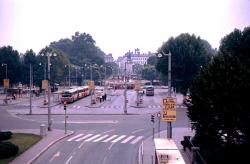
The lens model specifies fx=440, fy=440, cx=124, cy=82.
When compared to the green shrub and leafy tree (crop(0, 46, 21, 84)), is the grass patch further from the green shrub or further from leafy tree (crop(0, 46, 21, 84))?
leafy tree (crop(0, 46, 21, 84))

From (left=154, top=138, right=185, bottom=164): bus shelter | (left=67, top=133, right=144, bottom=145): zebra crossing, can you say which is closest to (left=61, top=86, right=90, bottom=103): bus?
(left=67, top=133, right=144, bottom=145): zebra crossing

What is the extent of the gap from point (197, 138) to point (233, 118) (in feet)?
20.6

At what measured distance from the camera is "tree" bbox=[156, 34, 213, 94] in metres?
88.4

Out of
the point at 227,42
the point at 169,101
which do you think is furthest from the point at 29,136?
the point at 227,42

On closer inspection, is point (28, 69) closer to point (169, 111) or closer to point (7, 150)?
point (7, 150)

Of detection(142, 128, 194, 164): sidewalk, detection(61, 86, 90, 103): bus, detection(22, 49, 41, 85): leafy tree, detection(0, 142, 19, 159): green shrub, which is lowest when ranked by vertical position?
detection(142, 128, 194, 164): sidewalk

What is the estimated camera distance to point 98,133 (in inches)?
2030

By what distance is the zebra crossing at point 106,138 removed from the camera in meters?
46.2

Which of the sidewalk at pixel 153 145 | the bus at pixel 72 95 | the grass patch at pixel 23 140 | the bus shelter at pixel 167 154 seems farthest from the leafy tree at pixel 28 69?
the bus shelter at pixel 167 154

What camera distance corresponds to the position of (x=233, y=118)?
3281 cm

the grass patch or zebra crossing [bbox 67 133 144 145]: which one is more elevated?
the grass patch

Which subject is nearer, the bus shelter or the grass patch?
the bus shelter

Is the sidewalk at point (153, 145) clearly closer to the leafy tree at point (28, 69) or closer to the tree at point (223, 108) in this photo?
the tree at point (223, 108)

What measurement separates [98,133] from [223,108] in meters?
21.6
